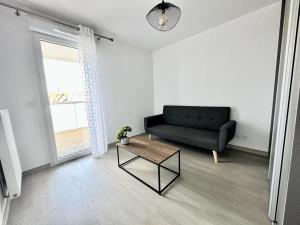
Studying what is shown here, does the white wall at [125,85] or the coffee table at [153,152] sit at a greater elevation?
the white wall at [125,85]

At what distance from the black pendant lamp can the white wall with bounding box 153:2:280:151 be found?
1501 mm

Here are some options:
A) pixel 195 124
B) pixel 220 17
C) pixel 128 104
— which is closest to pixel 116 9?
pixel 220 17

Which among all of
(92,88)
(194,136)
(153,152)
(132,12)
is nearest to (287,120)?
(153,152)

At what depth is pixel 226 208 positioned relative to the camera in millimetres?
1288

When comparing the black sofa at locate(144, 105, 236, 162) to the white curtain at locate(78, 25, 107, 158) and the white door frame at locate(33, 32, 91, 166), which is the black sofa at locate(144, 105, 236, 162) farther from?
the white door frame at locate(33, 32, 91, 166)

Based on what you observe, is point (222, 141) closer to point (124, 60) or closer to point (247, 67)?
point (247, 67)

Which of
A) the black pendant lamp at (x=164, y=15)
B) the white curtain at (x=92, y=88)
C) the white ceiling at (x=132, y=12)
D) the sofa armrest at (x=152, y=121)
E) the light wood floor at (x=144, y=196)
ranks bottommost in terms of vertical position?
the light wood floor at (x=144, y=196)

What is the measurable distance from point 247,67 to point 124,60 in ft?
8.07

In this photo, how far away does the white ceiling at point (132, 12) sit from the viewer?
1764 mm

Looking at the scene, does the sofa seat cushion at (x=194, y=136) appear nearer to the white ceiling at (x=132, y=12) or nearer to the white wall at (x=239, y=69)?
the white wall at (x=239, y=69)

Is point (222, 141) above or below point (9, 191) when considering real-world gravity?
above

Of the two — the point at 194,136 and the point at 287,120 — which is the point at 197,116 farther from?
the point at 287,120

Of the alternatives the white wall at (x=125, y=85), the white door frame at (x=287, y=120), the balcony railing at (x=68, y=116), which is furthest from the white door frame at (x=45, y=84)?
the white door frame at (x=287, y=120)

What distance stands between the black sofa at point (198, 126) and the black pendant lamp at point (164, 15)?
158cm
